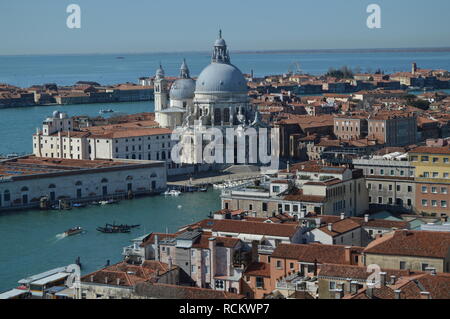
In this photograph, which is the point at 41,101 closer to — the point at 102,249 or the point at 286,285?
the point at 102,249

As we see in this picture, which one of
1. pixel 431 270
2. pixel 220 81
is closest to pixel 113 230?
pixel 431 270

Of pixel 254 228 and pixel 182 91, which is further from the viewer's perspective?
pixel 182 91

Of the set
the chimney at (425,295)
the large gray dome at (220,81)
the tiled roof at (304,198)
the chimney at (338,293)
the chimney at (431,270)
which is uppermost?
the large gray dome at (220,81)

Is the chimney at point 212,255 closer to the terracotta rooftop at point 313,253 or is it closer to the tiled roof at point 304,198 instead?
the terracotta rooftop at point 313,253

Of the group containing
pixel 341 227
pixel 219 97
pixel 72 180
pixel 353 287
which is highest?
pixel 219 97

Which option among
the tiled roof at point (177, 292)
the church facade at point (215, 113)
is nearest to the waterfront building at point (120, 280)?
the tiled roof at point (177, 292)

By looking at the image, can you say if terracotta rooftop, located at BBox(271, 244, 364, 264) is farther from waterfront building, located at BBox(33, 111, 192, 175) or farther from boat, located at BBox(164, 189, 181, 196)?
waterfront building, located at BBox(33, 111, 192, 175)

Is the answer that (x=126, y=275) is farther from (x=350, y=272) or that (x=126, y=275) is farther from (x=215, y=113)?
(x=215, y=113)
